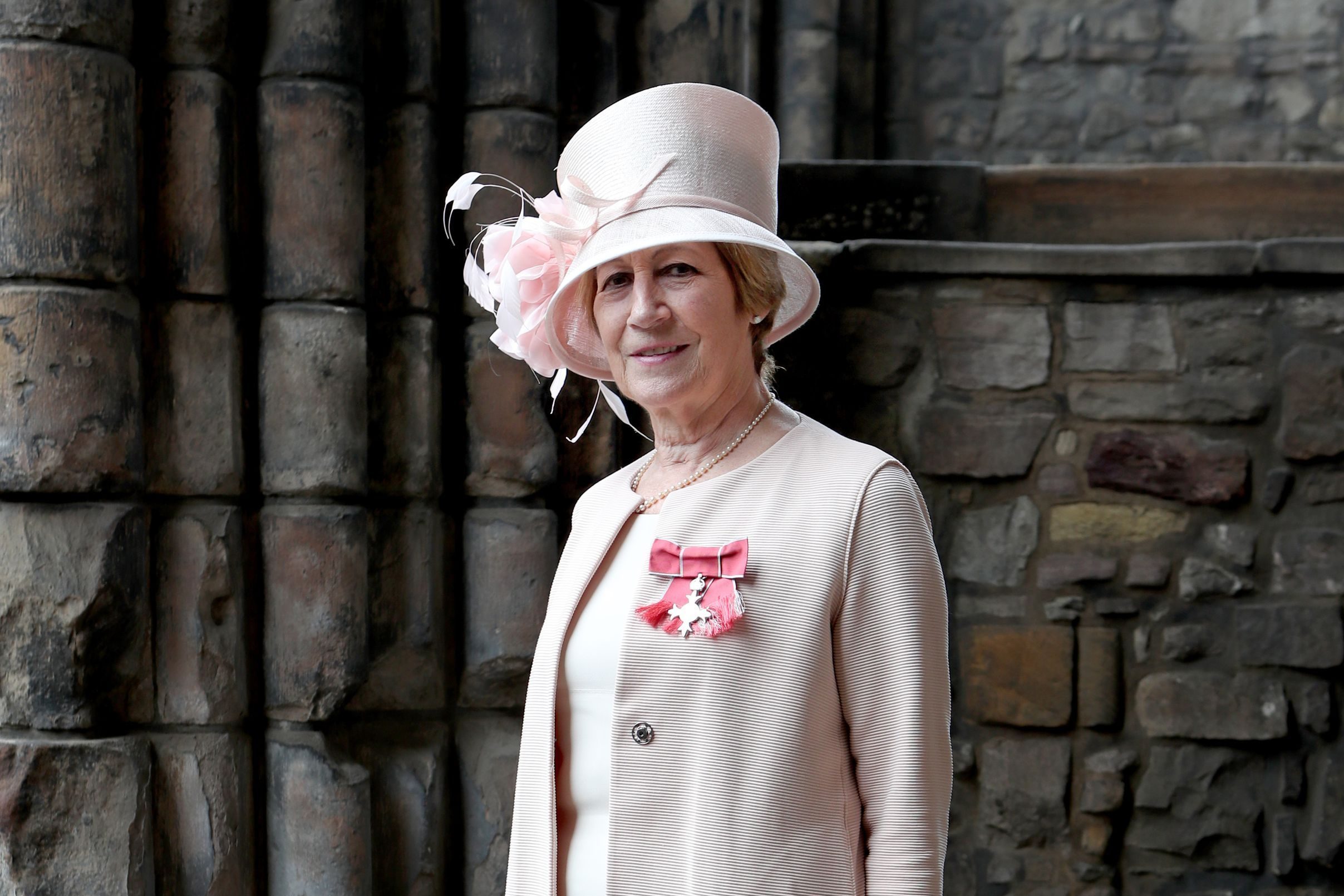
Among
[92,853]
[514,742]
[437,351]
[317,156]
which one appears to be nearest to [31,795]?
[92,853]

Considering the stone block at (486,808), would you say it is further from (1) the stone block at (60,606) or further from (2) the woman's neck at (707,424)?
(2) the woman's neck at (707,424)

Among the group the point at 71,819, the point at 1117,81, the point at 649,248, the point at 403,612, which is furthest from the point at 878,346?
the point at 1117,81

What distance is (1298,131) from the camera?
4.23 meters

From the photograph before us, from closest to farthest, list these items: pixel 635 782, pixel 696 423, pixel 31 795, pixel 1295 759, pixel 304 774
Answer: pixel 635 782 < pixel 696 423 < pixel 31 795 < pixel 304 774 < pixel 1295 759

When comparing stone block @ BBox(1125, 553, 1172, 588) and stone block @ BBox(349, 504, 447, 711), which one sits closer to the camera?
stone block @ BBox(349, 504, 447, 711)

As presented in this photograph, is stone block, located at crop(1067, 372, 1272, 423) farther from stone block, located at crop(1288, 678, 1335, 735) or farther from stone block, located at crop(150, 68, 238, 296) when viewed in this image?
stone block, located at crop(150, 68, 238, 296)

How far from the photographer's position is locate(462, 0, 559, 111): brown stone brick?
2.31 m

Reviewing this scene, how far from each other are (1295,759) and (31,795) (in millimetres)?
2280

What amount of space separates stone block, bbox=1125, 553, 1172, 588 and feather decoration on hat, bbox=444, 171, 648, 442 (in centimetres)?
140

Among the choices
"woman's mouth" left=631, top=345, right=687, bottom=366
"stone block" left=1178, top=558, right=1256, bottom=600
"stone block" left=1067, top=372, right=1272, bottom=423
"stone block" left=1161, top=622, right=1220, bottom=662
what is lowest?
"stone block" left=1161, top=622, right=1220, bottom=662

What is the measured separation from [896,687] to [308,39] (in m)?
1.59

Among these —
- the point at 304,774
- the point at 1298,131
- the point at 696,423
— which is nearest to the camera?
the point at 696,423

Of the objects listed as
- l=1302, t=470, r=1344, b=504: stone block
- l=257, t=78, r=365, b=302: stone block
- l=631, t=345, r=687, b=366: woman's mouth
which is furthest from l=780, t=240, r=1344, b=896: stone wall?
l=631, t=345, r=687, b=366: woman's mouth

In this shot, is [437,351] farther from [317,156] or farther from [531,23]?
[531,23]
